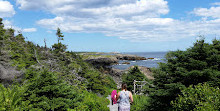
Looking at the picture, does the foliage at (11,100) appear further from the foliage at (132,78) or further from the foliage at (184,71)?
the foliage at (132,78)

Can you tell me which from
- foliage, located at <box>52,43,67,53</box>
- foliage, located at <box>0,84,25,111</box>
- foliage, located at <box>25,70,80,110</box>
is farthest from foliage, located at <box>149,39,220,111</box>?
foliage, located at <box>52,43,67,53</box>

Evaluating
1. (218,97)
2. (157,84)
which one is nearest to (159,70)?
(157,84)

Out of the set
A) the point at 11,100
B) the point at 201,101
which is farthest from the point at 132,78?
the point at 11,100

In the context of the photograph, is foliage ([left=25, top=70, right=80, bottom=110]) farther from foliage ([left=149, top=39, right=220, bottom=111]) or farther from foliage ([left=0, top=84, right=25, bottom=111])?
foliage ([left=149, top=39, right=220, bottom=111])

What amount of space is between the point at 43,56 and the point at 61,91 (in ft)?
44.9

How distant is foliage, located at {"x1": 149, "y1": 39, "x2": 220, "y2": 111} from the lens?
7570mm

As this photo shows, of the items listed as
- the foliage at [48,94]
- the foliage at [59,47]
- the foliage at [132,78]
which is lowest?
the foliage at [132,78]

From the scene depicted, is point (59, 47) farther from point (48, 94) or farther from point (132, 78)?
point (48, 94)

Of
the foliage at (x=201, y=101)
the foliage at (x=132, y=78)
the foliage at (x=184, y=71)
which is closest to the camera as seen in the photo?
the foliage at (x=201, y=101)

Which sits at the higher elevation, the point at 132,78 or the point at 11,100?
the point at 11,100

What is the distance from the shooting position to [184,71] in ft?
25.4

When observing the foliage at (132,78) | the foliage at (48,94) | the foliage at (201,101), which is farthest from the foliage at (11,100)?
the foliage at (132,78)

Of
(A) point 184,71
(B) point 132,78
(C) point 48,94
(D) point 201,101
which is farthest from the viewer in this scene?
(B) point 132,78

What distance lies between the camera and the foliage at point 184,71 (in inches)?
298
